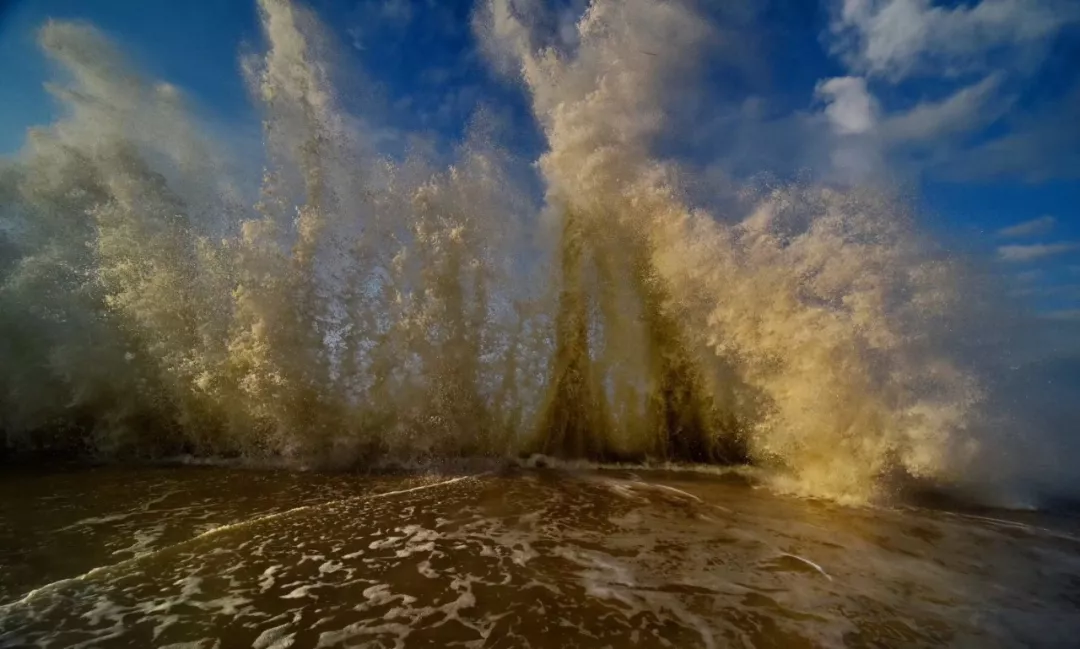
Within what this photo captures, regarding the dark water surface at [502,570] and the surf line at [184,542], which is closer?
the dark water surface at [502,570]

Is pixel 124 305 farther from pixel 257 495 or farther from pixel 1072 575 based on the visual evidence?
pixel 1072 575

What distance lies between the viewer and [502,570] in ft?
12.5

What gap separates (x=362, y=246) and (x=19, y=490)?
5.13 meters

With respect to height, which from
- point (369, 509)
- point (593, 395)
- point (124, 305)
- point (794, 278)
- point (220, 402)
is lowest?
point (369, 509)

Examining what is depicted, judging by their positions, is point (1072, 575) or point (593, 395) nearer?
point (1072, 575)

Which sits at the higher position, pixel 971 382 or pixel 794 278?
pixel 794 278

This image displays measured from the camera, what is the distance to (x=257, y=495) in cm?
564

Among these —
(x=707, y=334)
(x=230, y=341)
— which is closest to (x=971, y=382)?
(x=707, y=334)

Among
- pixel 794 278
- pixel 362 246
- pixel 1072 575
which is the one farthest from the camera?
pixel 362 246

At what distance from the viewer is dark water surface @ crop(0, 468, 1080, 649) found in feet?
9.79

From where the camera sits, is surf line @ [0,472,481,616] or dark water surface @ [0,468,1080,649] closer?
dark water surface @ [0,468,1080,649]

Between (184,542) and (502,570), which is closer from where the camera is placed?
(502,570)

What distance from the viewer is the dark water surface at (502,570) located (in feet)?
9.79

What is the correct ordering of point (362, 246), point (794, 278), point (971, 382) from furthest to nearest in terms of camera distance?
point (362, 246) < point (794, 278) < point (971, 382)
